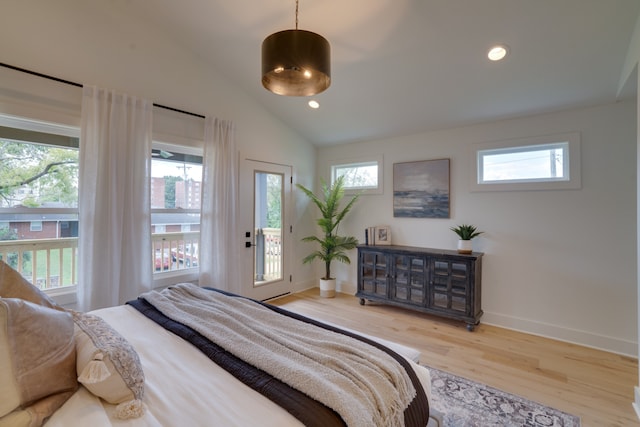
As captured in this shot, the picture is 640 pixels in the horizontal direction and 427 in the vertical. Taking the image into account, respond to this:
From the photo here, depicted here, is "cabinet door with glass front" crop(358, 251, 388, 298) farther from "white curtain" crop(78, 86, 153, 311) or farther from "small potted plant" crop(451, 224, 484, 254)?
"white curtain" crop(78, 86, 153, 311)

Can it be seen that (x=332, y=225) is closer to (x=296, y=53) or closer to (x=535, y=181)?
(x=535, y=181)

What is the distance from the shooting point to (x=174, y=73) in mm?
3184

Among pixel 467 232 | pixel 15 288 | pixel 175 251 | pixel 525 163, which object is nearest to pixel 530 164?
pixel 525 163

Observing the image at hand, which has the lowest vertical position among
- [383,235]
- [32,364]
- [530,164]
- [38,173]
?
[32,364]

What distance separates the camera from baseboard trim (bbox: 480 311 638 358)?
2.73m

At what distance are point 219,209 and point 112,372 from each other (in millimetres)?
2471

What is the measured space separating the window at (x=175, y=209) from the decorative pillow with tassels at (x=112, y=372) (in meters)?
2.21

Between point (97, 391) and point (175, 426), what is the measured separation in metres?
0.31

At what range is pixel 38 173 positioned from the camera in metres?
2.50

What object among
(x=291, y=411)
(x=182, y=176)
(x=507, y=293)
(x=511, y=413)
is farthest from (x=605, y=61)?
(x=182, y=176)

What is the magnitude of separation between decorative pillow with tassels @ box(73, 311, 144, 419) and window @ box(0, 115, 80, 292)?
1.99 m

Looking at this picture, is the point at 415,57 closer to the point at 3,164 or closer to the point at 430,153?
the point at 430,153

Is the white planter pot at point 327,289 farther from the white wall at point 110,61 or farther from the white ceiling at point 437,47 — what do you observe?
the white ceiling at point 437,47

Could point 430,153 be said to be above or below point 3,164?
above
